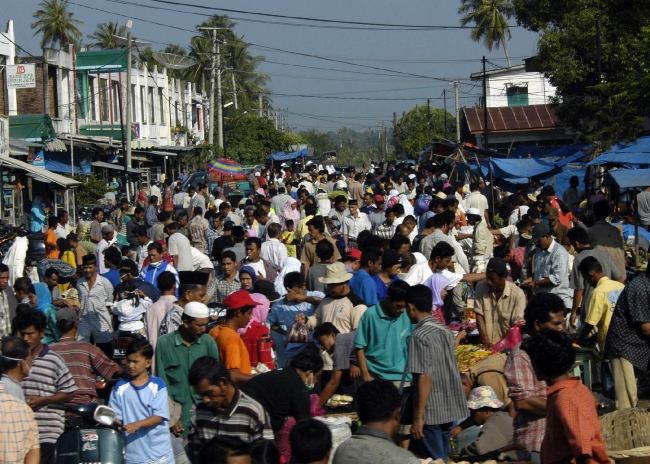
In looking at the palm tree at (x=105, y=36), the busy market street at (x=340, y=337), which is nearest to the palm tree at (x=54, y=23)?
the palm tree at (x=105, y=36)

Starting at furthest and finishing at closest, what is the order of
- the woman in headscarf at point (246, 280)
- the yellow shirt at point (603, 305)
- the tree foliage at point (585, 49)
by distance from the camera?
the tree foliage at point (585, 49), the woman in headscarf at point (246, 280), the yellow shirt at point (603, 305)

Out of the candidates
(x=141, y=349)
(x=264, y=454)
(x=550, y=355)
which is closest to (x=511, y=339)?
(x=550, y=355)

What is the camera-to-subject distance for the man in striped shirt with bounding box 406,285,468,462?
20.8 feet

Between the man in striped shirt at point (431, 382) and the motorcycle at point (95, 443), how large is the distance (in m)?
2.02

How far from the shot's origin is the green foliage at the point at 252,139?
184 ft

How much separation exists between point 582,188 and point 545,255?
14.2 metres

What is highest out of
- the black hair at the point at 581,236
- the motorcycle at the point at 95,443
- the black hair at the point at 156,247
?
the black hair at the point at 581,236

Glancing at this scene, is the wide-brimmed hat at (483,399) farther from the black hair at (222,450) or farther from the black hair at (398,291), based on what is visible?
the black hair at (222,450)

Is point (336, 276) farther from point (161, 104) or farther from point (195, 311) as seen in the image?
point (161, 104)

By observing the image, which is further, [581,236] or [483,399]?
[581,236]

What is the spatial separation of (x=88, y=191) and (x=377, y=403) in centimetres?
2641

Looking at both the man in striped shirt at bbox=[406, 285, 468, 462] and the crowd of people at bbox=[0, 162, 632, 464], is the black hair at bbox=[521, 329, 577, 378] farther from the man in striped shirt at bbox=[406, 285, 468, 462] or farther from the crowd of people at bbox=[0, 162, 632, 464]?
the man in striped shirt at bbox=[406, 285, 468, 462]

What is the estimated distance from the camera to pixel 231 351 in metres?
7.21

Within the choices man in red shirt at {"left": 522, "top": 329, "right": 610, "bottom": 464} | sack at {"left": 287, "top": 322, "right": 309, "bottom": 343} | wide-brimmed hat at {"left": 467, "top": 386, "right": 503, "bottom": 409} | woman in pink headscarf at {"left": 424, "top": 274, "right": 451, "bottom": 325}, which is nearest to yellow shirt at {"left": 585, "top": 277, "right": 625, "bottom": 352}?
wide-brimmed hat at {"left": 467, "top": 386, "right": 503, "bottom": 409}
